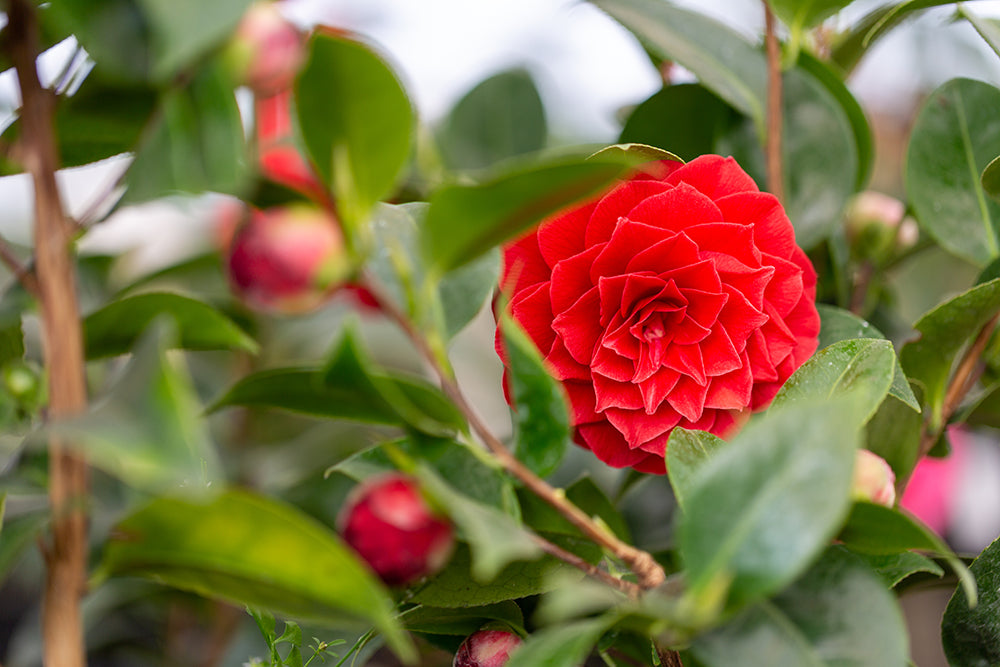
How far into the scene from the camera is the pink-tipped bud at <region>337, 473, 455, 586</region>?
1.01 feet

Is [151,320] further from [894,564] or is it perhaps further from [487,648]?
[894,564]

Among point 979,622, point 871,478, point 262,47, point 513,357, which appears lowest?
point 979,622

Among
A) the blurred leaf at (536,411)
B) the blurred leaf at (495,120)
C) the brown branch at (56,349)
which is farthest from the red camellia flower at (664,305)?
the blurred leaf at (495,120)

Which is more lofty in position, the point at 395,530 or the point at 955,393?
the point at 395,530

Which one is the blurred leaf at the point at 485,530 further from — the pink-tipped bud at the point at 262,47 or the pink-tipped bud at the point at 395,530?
the pink-tipped bud at the point at 262,47

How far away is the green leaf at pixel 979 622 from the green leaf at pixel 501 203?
340 mm

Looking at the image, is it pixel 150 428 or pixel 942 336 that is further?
pixel 942 336

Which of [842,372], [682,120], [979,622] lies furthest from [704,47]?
[979,622]

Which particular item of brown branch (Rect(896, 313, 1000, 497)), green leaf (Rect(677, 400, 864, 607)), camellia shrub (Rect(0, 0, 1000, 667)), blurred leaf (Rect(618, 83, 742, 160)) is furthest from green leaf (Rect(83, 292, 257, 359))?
brown branch (Rect(896, 313, 1000, 497))

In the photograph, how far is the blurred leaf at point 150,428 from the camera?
262 millimetres

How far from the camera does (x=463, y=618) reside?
464mm

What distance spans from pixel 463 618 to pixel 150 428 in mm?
244

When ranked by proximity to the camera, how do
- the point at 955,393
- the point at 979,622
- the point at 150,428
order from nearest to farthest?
the point at 150,428, the point at 979,622, the point at 955,393

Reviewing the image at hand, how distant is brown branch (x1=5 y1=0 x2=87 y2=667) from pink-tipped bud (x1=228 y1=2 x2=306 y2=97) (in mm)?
84
